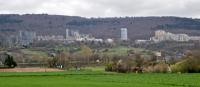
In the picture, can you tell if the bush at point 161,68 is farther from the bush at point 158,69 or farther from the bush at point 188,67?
the bush at point 188,67

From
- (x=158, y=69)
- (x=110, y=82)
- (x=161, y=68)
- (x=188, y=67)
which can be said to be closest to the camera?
(x=110, y=82)

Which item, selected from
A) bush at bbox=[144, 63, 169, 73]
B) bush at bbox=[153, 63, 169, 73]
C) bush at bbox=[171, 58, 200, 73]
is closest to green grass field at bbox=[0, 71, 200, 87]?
bush at bbox=[171, 58, 200, 73]

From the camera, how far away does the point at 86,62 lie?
16512 centimetres

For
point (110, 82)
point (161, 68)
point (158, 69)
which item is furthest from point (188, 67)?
point (110, 82)

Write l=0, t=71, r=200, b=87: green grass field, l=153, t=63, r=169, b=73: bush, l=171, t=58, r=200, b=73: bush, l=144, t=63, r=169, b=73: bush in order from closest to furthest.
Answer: l=0, t=71, r=200, b=87: green grass field → l=171, t=58, r=200, b=73: bush → l=153, t=63, r=169, b=73: bush → l=144, t=63, r=169, b=73: bush

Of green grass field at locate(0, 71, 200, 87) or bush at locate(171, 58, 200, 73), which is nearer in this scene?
green grass field at locate(0, 71, 200, 87)

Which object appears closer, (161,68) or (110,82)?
A: (110,82)

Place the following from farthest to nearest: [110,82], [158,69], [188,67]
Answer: [158,69] < [188,67] < [110,82]

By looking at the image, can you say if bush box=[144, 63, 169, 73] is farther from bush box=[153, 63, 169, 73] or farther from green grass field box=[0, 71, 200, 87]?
green grass field box=[0, 71, 200, 87]

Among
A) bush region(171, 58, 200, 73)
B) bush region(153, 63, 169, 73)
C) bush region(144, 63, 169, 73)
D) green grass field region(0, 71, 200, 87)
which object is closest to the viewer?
green grass field region(0, 71, 200, 87)

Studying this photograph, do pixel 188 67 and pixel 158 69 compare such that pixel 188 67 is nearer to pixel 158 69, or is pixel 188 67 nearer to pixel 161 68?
pixel 161 68

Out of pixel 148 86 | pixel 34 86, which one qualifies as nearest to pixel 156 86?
pixel 148 86

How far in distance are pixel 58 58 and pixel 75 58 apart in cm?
Answer: 3616

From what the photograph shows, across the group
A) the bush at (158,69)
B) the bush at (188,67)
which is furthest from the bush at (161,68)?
the bush at (188,67)
